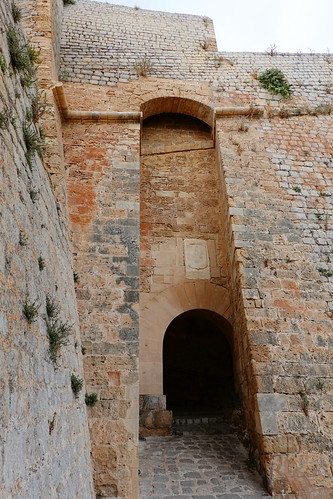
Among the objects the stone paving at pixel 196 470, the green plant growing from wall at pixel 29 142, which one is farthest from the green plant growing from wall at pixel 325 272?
the green plant growing from wall at pixel 29 142

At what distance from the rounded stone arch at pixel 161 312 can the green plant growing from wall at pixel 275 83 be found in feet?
14.6

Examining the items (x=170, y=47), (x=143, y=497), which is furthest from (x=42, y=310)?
(x=170, y=47)

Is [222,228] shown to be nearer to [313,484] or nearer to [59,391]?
[313,484]

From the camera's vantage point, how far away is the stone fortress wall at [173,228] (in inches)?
149

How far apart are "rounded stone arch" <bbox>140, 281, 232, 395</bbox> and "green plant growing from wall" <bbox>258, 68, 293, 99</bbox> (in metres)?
4.46

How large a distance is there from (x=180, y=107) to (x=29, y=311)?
622cm

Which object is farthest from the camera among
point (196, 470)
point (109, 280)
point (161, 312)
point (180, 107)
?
point (180, 107)

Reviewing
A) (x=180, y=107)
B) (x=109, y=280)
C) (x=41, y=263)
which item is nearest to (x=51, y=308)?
(x=41, y=263)

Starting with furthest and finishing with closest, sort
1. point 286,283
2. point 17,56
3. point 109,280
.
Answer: point 286,283, point 109,280, point 17,56

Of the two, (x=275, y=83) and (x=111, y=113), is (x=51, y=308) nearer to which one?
(x=111, y=113)

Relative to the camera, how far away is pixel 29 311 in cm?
224

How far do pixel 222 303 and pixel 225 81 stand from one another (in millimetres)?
4796

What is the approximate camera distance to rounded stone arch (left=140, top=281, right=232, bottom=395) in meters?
5.06

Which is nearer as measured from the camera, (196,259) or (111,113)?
(196,259)
